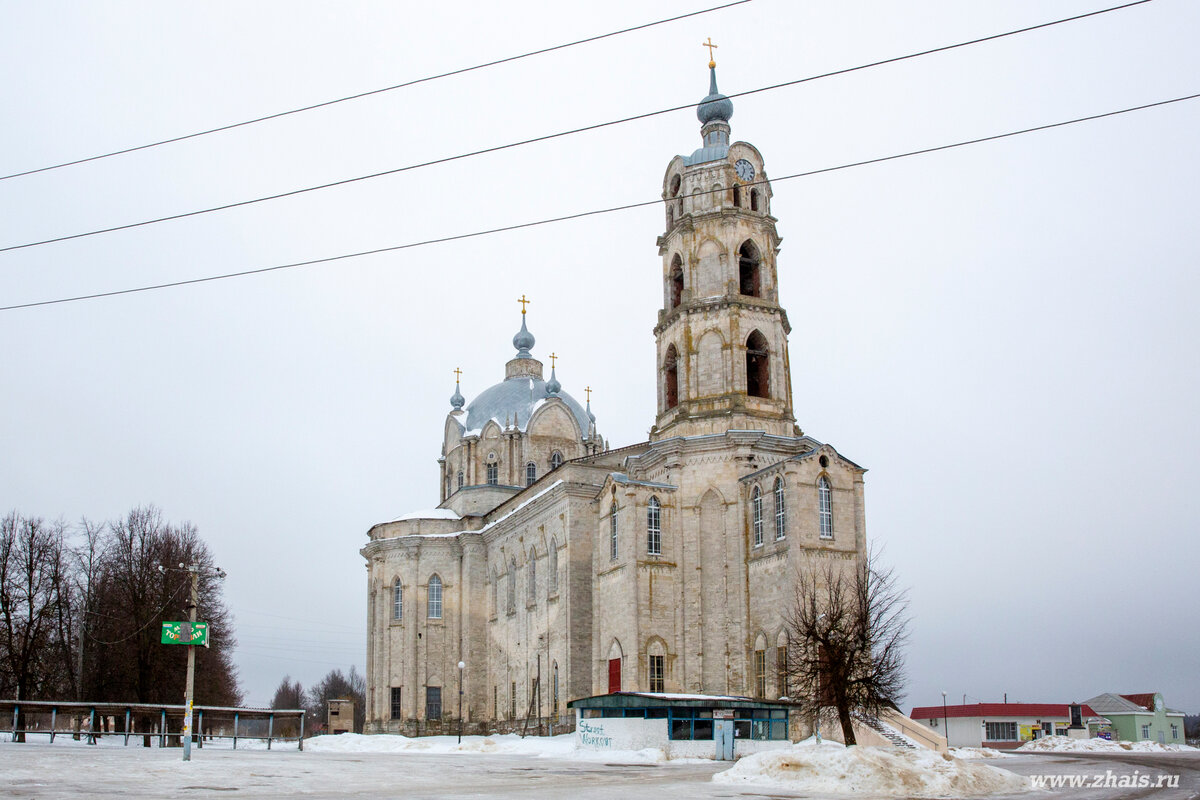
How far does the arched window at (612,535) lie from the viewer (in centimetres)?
4369

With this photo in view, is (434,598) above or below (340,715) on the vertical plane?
above

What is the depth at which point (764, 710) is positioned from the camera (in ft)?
108

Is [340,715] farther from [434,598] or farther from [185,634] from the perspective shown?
[185,634]

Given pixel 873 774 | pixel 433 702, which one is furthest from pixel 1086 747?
pixel 433 702

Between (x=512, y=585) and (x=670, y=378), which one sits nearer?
(x=670, y=378)

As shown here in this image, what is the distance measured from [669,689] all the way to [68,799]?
28.0 meters

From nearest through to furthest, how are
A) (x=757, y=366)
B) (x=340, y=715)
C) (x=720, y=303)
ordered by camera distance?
(x=720, y=303) < (x=757, y=366) < (x=340, y=715)

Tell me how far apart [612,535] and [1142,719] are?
1903 inches

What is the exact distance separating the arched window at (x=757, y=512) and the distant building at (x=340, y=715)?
100ft

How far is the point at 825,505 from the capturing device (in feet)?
133

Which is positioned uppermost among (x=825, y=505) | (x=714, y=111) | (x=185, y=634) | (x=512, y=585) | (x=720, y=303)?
(x=714, y=111)

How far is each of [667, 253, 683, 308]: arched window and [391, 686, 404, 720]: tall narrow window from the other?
2688 centimetres

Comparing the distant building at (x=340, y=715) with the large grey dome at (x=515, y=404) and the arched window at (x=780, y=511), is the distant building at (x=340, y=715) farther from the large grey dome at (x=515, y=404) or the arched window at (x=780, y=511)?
the arched window at (x=780, y=511)

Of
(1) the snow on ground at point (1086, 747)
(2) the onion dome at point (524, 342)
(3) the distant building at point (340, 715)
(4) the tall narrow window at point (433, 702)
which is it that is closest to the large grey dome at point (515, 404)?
(2) the onion dome at point (524, 342)
